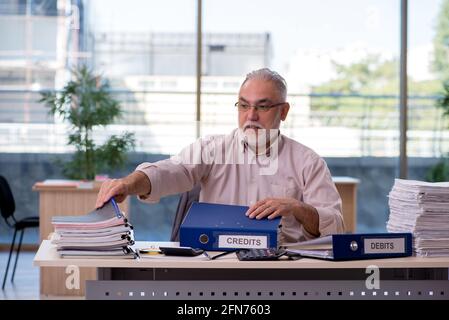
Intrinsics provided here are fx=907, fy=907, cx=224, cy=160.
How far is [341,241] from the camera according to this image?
8.99ft

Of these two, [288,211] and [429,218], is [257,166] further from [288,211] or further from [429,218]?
[429,218]

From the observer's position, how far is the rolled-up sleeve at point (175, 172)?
11.1 feet

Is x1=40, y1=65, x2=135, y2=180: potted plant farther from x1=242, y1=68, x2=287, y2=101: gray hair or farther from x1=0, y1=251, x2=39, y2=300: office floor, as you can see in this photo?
x1=242, y1=68, x2=287, y2=101: gray hair

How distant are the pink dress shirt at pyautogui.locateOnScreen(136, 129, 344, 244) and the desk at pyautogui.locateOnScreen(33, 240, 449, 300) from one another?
64 centimetres

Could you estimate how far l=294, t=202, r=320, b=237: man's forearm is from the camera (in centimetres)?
319

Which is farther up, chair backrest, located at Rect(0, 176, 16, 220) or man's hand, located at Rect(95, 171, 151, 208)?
man's hand, located at Rect(95, 171, 151, 208)

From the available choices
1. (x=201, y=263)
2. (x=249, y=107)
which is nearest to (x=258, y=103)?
(x=249, y=107)

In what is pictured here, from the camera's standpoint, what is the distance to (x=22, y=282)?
21.3 feet

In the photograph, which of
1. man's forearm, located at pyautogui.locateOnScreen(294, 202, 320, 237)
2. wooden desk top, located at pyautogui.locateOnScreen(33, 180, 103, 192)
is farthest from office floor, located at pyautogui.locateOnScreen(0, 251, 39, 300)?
man's forearm, located at pyautogui.locateOnScreen(294, 202, 320, 237)

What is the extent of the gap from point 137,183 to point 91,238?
546 mm

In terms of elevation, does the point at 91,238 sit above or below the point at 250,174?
below

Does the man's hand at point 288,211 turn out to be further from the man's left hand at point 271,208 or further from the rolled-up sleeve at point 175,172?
the rolled-up sleeve at point 175,172

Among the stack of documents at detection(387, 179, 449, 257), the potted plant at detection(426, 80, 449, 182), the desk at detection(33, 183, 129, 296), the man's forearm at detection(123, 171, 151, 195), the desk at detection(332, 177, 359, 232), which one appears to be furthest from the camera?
the potted plant at detection(426, 80, 449, 182)
